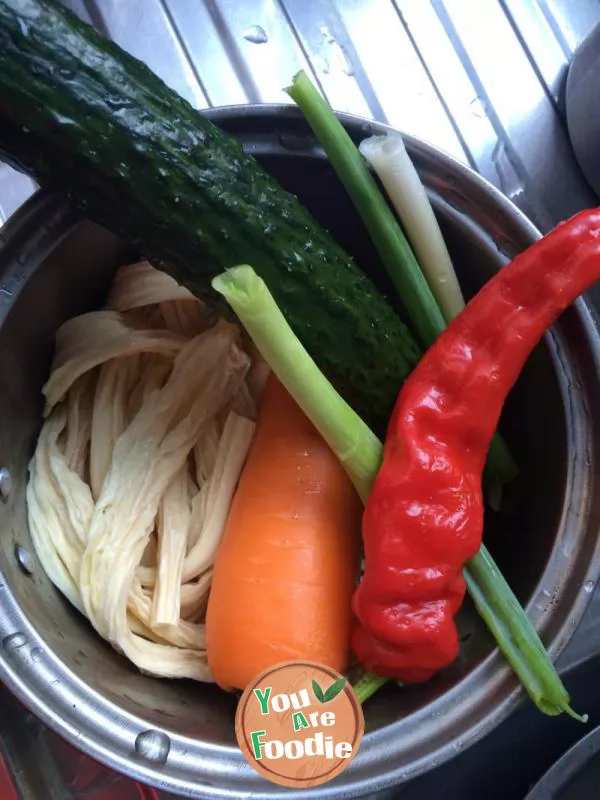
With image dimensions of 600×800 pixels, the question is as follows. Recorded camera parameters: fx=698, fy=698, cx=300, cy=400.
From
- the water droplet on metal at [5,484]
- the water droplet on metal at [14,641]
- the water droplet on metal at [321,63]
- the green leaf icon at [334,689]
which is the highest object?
the water droplet on metal at [321,63]

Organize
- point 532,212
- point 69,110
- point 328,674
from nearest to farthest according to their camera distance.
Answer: point 69,110
point 328,674
point 532,212

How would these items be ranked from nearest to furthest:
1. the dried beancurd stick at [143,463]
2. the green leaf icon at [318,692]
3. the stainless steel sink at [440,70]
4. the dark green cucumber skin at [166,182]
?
the dark green cucumber skin at [166,182], the green leaf icon at [318,692], the dried beancurd stick at [143,463], the stainless steel sink at [440,70]

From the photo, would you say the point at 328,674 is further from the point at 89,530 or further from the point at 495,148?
the point at 495,148

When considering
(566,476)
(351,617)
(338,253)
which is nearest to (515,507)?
(566,476)

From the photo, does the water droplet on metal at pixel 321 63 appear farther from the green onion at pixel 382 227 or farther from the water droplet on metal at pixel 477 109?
the green onion at pixel 382 227

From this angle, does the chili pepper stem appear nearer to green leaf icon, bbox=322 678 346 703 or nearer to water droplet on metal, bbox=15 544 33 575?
green leaf icon, bbox=322 678 346 703

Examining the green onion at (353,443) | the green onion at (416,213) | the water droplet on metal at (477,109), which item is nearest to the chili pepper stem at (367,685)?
the green onion at (353,443)
